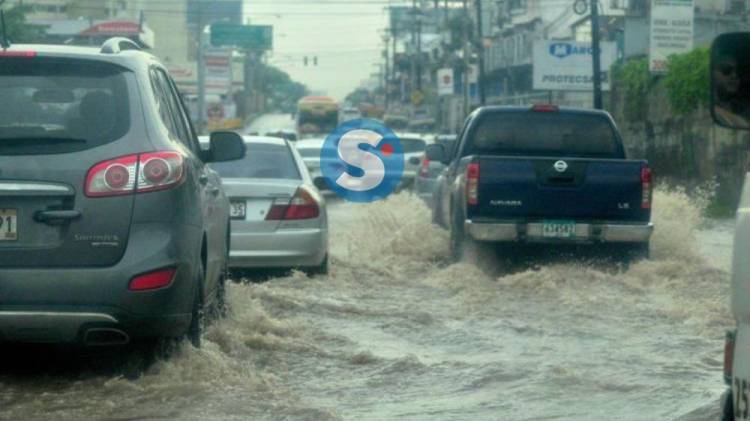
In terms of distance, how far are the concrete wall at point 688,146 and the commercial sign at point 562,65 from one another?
4.01 meters

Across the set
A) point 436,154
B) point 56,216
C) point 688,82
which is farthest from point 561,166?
point 688,82

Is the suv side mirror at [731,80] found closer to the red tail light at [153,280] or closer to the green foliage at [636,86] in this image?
the red tail light at [153,280]

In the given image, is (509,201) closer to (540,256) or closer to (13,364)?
(540,256)

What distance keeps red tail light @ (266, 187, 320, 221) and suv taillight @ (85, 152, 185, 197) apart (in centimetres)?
609

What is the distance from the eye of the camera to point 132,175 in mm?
7633

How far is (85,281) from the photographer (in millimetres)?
7488

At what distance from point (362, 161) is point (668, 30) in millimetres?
18638

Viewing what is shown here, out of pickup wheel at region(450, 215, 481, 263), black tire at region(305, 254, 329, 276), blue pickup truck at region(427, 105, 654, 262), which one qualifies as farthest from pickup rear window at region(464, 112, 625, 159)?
black tire at region(305, 254, 329, 276)

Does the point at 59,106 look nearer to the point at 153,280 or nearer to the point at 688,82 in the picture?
the point at 153,280

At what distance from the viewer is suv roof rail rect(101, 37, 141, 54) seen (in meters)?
8.06

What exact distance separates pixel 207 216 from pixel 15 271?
1591 millimetres

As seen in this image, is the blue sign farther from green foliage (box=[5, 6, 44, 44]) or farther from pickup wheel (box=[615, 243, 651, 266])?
green foliage (box=[5, 6, 44, 44])

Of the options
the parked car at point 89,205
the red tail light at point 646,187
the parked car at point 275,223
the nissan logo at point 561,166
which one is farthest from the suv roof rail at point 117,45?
the red tail light at point 646,187

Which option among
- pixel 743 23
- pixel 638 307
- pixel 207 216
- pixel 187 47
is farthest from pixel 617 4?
pixel 187 47
